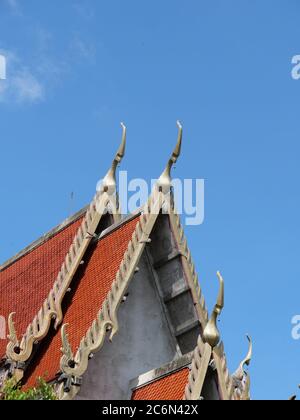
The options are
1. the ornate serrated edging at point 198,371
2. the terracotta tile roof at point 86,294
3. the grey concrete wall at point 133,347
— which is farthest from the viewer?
the terracotta tile roof at point 86,294

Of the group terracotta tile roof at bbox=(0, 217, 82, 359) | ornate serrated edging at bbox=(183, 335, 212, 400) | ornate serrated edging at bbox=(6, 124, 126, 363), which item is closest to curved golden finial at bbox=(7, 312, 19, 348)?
ornate serrated edging at bbox=(6, 124, 126, 363)

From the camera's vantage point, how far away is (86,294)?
25.3 meters

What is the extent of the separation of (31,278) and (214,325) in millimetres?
6300

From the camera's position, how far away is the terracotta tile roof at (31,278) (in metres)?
26.2

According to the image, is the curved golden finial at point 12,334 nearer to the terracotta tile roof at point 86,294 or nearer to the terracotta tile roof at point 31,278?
the terracotta tile roof at point 86,294

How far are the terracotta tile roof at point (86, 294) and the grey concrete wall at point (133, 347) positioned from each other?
1.81 ft

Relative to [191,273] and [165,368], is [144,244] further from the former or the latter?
[165,368]

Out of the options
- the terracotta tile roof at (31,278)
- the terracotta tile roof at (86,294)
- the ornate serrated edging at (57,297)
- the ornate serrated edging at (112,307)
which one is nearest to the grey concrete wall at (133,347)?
the terracotta tile roof at (86,294)

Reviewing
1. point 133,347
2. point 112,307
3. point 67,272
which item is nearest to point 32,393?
point 112,307

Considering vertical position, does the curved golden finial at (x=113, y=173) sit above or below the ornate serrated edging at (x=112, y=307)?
above

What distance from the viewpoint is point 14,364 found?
2438 cm

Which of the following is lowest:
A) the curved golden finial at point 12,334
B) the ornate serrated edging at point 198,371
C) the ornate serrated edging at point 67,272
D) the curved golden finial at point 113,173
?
the ornate serrated edging at point 198,371

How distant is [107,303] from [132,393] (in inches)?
61.5
